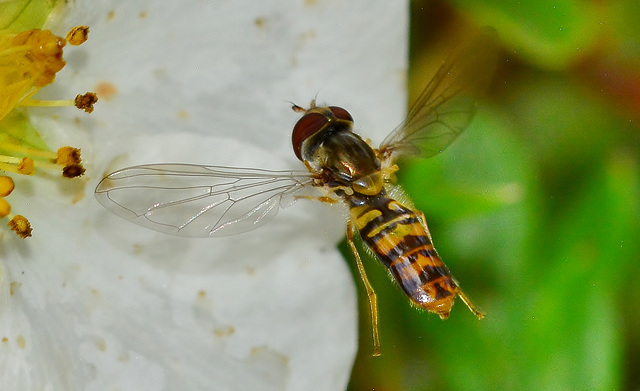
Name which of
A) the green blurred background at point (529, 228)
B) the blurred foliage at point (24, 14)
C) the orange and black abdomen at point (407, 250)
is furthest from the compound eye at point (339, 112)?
the blurred foliage at point (24, 14)

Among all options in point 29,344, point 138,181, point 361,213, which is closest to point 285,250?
point 361,213

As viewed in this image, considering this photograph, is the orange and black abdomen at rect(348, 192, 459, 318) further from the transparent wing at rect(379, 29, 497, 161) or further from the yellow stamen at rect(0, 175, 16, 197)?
the yellow stamen at rect(0, 175, 16, 197)

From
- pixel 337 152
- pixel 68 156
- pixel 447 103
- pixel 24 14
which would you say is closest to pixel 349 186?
pixel 337 152

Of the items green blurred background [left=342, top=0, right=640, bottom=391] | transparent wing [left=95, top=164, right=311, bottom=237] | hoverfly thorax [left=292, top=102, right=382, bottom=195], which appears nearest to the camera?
transparent wing [left=95, top=164, right=311, bottom=237]

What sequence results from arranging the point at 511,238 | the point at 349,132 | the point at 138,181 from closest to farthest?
the point at 138,181 < the point at 349,132 < the point at 511,238

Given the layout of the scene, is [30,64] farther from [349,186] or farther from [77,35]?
[349,186]

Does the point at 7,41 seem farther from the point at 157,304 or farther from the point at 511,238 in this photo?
the point at 511,238

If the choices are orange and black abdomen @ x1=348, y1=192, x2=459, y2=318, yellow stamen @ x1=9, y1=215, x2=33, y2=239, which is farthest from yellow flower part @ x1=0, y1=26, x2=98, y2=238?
orange and black abdomen @ x1=348, y1=192, x2=459, y2=318
